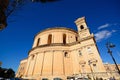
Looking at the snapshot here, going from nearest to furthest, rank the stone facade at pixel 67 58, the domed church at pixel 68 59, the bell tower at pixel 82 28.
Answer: the domed church at pixel 68 59 → the stone facade at pixel 67 58 → the bell tower at pixel 82 28

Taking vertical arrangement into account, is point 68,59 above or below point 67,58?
below

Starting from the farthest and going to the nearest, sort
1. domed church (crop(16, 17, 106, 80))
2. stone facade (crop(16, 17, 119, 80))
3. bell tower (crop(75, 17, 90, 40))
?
1. bell tower (crop(75, 17, 90, 40))
2. stone facade (crop(16, 17, 119, 80))
3. domed church (crop(16, 17, 106, 80))

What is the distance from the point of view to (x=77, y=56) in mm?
25531

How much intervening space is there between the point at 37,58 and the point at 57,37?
8.63m

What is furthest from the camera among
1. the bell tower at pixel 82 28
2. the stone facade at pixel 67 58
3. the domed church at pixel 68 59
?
the bell tower at pixel 82 28

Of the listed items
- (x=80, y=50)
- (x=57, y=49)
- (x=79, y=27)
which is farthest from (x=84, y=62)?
(x=79, y=27)

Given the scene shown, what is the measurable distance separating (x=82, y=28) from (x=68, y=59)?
10.2 metres

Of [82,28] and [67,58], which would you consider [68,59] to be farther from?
[82,28]

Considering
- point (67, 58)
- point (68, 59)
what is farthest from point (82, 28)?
point (68, 59)

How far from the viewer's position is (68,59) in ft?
86.5

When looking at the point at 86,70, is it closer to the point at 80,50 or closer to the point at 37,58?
the point at 80,50

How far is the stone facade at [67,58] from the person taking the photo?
892 inches

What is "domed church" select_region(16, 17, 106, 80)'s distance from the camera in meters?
22.3

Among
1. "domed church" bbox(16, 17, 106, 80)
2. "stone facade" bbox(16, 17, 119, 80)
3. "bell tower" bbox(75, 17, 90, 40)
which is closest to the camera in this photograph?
"domed church" bbox(16, 17, 106, 80)
